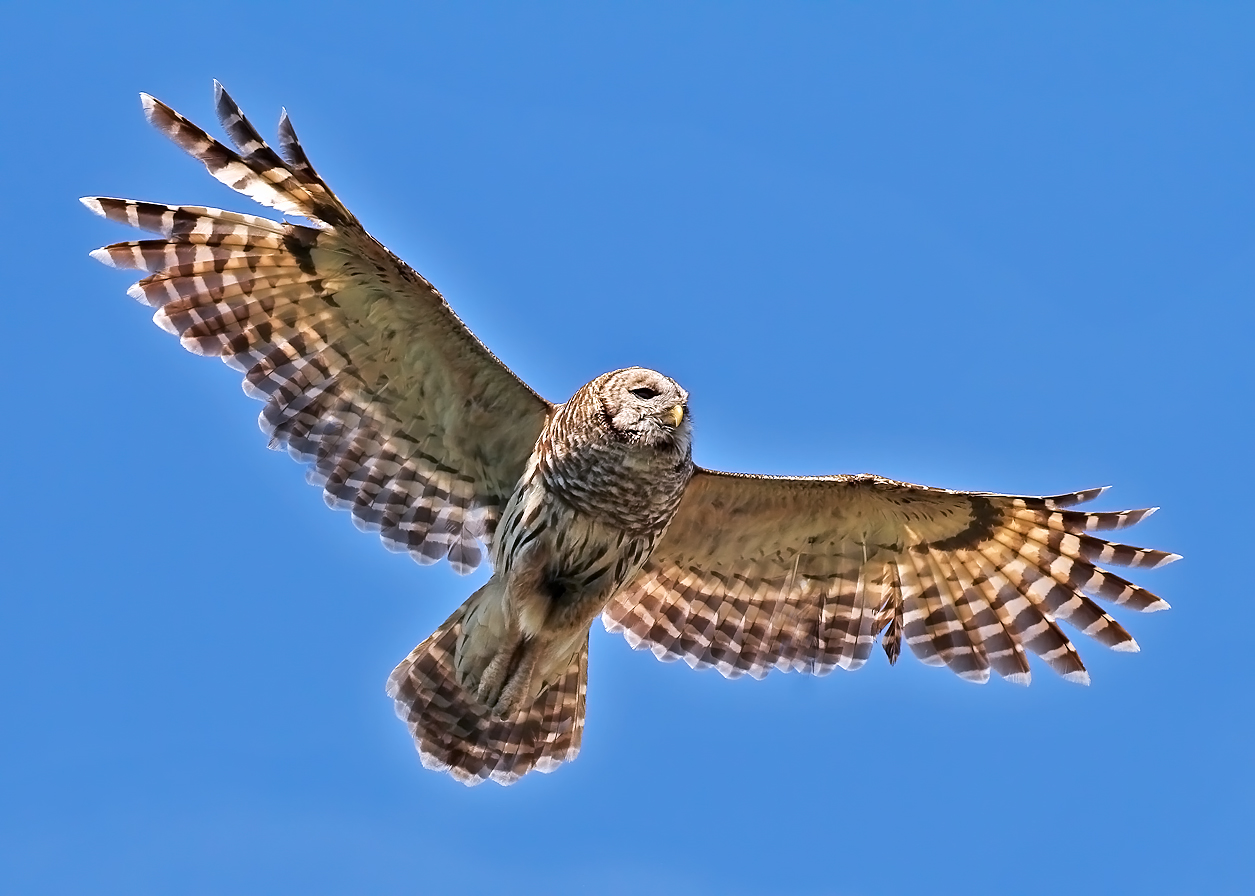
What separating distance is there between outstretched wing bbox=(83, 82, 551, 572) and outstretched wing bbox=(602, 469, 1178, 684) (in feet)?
5.22

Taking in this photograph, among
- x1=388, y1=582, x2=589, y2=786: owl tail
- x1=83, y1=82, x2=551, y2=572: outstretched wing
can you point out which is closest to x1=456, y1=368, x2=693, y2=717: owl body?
x1=388, y1=582, x2=589, y2=786: owl tail

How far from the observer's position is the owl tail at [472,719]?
12.5 m

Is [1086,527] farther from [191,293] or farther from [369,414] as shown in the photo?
[191,293]

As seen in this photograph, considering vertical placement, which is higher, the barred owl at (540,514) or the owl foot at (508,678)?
the barred owl at (540,514)

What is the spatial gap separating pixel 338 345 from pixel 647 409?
2.38 m

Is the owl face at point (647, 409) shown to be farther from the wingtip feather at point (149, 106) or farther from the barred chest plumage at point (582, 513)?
the wingtip feather at point (149, 106)

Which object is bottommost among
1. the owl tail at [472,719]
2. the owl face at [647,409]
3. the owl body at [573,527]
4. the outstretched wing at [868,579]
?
the owl tail at [472,719]

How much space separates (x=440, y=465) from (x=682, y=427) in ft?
6.98

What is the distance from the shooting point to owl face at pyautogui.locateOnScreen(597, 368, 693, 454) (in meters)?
11.3

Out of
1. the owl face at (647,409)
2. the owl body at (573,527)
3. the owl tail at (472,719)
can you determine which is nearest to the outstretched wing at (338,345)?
the owl body at (573,527)

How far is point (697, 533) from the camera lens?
1305 cm

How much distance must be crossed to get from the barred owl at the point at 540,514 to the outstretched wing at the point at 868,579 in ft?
0.06

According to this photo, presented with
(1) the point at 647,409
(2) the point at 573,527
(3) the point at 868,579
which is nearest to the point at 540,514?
(2) the point at 573,527

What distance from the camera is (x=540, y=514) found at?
11766 millimetres
